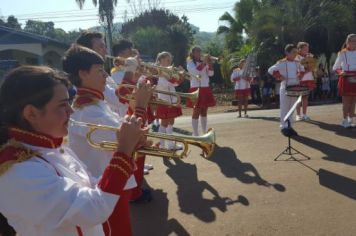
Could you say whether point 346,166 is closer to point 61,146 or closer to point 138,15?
point 61,146

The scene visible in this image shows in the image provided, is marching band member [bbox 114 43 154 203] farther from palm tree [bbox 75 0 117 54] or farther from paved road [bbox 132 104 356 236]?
palm tree [bbox 75 0 117 54]

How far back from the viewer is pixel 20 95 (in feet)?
6.27

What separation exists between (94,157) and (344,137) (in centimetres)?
629

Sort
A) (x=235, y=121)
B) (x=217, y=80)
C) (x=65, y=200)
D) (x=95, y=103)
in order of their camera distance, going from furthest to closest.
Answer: (x=217, y=80)
(x=235, y=121)
(x=95, y=103)
(x=65, y=200)

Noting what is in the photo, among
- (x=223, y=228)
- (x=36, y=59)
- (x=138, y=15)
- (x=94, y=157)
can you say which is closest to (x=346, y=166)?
(x=223, y=228)

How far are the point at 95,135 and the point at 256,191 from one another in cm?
304

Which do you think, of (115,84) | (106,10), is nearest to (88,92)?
(115,84)

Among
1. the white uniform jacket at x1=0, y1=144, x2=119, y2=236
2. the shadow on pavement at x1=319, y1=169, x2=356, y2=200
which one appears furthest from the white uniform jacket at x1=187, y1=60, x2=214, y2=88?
the white uniform jacket at x1=0, y1=144, x2=119, y2=236

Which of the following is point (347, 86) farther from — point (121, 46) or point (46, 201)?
point (46, 201)

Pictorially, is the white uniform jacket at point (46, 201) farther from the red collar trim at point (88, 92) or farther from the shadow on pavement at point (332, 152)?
the shadow on pavement at point (332, 152)

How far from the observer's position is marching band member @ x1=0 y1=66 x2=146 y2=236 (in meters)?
1.78

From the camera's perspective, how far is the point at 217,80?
1097 inches

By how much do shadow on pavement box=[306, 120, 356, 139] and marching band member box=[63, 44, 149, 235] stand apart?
6.30m

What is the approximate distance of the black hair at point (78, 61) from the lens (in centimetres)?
310
